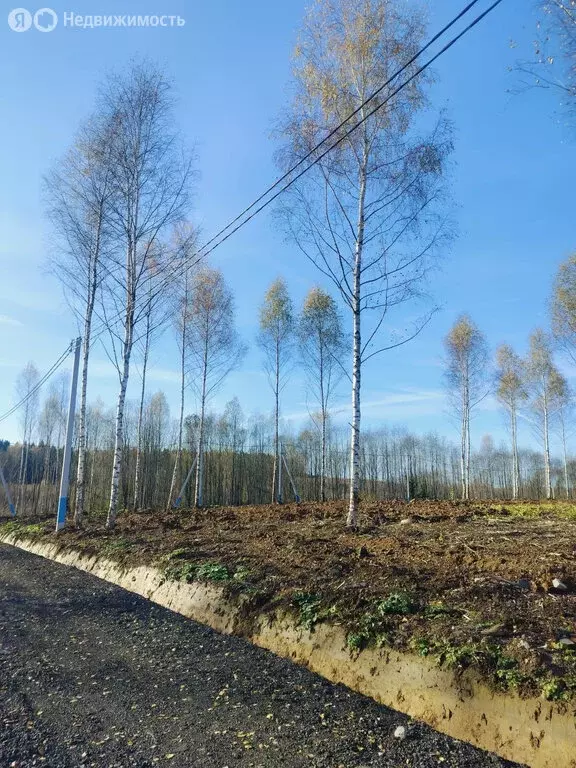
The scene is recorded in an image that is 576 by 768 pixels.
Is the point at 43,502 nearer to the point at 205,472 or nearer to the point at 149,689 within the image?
the point at 205,472

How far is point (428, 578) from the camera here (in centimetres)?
480

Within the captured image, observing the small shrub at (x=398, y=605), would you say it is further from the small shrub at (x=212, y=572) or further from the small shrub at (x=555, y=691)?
the small shrub at (x=212, y=572)

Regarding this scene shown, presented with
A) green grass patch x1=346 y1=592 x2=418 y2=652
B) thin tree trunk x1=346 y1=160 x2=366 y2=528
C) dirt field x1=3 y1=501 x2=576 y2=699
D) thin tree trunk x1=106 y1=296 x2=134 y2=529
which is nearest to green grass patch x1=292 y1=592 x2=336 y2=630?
dirt field x1=3 y1=501 x2=576 y2=699

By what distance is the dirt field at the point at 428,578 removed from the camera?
11.1 ft

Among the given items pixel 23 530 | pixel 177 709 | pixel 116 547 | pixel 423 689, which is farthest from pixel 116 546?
pixel 423 689

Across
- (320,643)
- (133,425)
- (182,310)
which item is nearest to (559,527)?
(320,643)

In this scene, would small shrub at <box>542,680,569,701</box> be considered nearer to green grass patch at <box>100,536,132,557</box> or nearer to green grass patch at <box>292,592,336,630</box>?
green grass patch at <box>292,592,336,630</box>

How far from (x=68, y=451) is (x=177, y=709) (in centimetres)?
1085

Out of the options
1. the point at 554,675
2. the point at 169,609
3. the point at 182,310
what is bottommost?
the point at 169,609

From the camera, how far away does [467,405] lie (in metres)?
24.4

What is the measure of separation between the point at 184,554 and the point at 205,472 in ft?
60.5

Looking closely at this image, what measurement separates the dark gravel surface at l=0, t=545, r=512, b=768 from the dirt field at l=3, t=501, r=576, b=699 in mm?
525

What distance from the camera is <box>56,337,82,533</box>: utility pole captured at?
41.8 ft

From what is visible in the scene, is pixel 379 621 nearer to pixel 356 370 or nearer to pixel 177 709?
pixel 177 709
